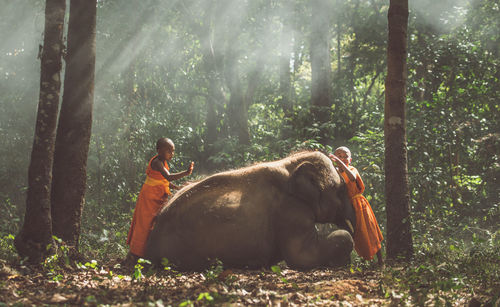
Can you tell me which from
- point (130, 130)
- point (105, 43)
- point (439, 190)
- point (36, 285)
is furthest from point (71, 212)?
point (105, 43)

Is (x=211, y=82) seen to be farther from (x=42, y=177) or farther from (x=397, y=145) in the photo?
(x=42, y=177)

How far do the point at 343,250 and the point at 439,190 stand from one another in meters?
5.03

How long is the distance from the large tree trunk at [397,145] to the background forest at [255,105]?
1.13m

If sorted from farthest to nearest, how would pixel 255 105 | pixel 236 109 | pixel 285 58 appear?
1. pixel 255 105
2. pixel 285 58
3. pixel 236 109

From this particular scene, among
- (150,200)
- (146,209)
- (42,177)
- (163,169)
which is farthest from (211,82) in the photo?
(42,177)

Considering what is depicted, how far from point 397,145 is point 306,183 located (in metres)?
1.42

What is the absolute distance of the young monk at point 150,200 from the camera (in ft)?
21.6

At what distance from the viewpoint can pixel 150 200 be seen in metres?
6.84

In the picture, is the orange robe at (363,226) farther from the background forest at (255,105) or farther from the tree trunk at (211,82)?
the tree trunk at (211,82)

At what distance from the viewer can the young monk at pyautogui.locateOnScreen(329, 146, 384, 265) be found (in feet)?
22.5

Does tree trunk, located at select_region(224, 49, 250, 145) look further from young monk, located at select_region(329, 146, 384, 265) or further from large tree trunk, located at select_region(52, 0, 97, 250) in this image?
large tree trunk, located at select_region(52, 0, 97, 250)

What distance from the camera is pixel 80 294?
4.00m

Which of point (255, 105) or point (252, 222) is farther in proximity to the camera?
→ point (255, 105)

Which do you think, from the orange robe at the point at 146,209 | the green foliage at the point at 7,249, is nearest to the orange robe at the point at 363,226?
the orange robe at the point at 146,209
